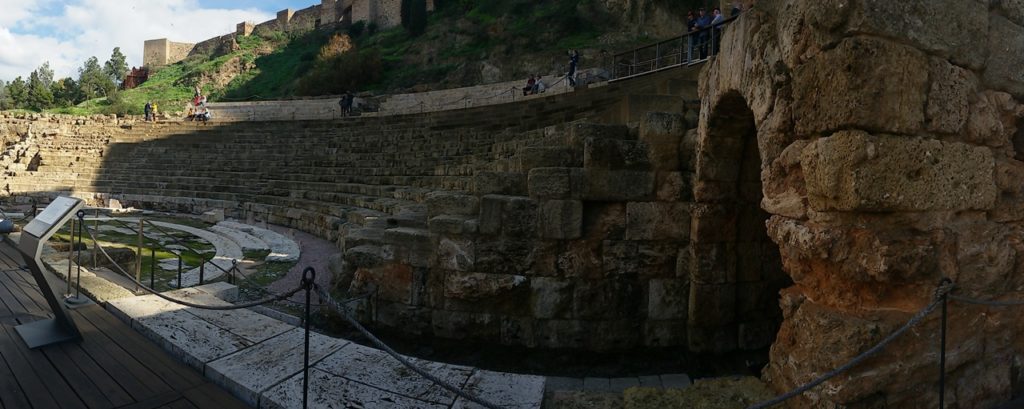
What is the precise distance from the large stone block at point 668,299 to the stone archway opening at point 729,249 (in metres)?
0.09

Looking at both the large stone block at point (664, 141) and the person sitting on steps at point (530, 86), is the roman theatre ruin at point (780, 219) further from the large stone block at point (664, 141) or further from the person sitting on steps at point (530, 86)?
the person sitting on steps at point (530, 86)

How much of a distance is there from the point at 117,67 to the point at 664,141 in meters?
65.0

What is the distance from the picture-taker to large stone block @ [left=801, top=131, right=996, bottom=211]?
2.64 metres

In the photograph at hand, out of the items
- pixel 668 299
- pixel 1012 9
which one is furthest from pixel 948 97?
pixel 668 299

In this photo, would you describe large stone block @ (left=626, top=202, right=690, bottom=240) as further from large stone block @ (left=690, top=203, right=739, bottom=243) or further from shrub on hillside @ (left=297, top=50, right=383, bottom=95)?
shrub on hillside @ (left=297, top=50, right=383, bottom=95)

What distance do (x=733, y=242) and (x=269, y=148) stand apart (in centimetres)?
1842

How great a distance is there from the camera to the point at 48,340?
12.0ft

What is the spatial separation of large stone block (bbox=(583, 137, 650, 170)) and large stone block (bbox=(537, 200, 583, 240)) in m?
0.45

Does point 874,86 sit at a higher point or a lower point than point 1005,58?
lower

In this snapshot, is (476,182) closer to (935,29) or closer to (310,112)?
(935,29)

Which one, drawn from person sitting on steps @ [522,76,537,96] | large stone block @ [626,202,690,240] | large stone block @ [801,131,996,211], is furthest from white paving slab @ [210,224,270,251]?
person sitting on steps @ [522,76,537,96]

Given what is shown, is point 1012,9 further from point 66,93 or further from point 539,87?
point 66,93

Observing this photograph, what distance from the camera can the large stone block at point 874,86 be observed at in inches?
104

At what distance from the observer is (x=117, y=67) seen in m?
52.5
